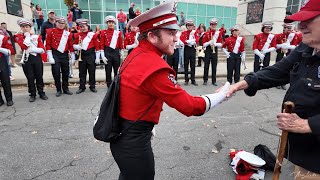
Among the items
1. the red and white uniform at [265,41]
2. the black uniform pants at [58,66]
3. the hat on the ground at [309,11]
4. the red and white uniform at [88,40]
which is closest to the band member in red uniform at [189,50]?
the red and white uniform at [265,41]

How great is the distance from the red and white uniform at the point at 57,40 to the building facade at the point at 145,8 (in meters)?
16.4

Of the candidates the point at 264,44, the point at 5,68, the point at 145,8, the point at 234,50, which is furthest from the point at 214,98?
the point at 145,8

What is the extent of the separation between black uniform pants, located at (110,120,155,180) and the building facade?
74.3 feet

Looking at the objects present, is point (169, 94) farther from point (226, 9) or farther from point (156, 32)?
point (226, 9)

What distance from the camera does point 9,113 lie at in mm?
5820

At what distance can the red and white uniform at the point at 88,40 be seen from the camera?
7871 mm

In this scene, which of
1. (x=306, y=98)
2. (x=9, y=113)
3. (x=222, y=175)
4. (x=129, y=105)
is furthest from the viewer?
(x=9, y=113)

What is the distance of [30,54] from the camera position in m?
6.75

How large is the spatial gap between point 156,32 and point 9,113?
539 centimetres

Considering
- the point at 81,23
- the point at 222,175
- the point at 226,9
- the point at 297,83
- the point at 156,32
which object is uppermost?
the point at 226,9

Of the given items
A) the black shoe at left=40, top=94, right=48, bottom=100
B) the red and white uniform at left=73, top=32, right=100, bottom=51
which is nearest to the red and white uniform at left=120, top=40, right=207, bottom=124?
the black shoe at left=40, top=94, right=48, bottom=100

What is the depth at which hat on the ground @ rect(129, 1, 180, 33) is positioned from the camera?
1856mm

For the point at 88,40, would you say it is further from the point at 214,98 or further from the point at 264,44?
the point at 214,98

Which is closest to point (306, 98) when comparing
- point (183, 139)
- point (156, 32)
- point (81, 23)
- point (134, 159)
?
point (156, 32)
